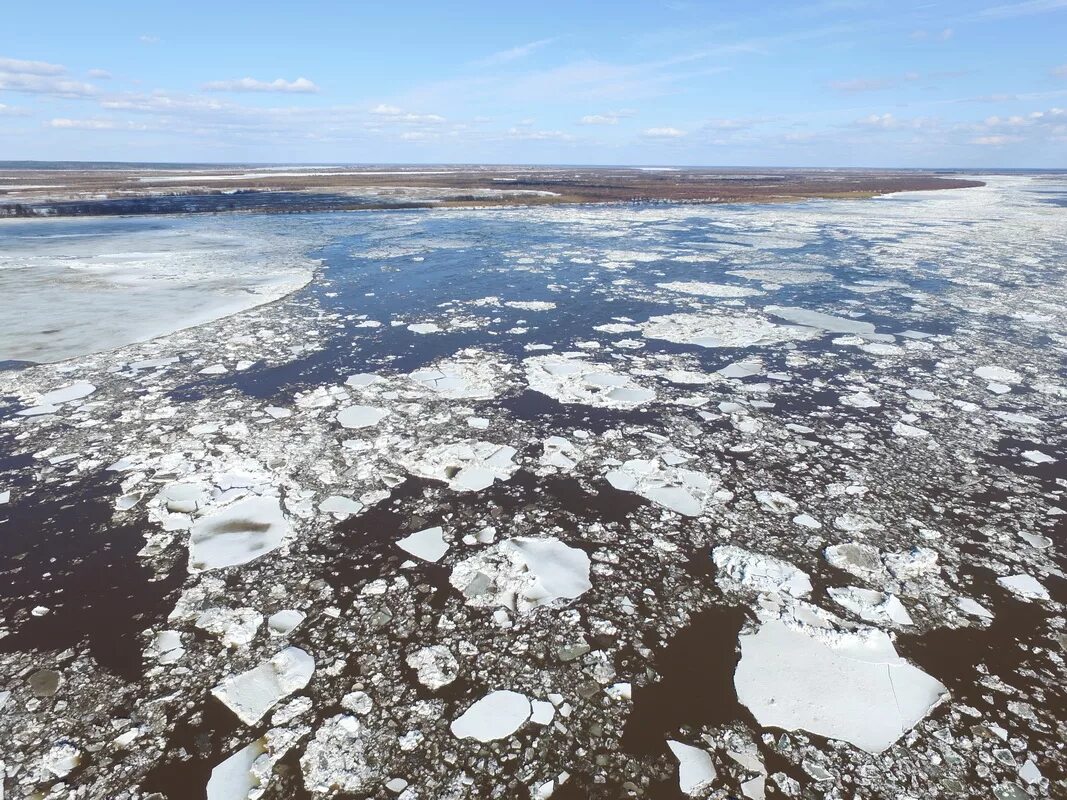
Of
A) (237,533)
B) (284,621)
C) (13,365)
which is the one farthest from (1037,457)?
(13,365)

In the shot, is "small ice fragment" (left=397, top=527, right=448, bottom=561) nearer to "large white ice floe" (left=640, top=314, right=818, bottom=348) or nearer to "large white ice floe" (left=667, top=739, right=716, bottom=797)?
"large white ice floe" (left=667, top=739, right=716, bottom=797)

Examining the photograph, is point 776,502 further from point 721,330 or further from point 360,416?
point 721,330

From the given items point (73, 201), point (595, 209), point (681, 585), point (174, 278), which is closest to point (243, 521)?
point (681, 585)

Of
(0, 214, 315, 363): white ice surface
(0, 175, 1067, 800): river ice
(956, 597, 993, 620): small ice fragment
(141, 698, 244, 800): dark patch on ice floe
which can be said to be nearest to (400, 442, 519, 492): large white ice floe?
(0, 175, 1067, 800): river ice

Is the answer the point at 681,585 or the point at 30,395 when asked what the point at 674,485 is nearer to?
the point at 681,585

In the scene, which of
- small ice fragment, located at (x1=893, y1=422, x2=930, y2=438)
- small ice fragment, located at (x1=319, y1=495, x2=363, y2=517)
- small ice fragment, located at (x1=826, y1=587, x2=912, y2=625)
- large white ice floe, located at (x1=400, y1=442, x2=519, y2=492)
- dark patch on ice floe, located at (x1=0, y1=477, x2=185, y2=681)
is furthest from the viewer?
small ice fragment, located at (x1=893, y1=422, x2=930, y2=438)
